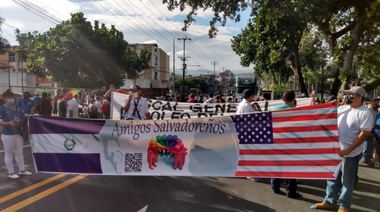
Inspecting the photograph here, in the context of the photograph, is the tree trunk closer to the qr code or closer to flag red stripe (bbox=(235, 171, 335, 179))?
flag red stripe (bbox=(235, 171, 335, 179))

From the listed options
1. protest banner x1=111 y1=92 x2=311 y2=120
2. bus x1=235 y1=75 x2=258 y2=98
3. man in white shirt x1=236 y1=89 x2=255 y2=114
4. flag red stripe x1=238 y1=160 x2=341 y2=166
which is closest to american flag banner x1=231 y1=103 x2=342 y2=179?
flag red stripe x1=238 y1=160 x2=341 y2=166

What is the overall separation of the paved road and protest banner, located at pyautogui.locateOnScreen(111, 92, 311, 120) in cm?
248

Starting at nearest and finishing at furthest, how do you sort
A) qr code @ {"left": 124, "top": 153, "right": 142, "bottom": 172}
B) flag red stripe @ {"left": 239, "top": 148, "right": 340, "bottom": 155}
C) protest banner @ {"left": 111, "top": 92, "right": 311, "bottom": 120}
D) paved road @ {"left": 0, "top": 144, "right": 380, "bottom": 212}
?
flag red stripe @ {"left": 239, "top": 148, "right": 340, "bottom": 155} → paved road @ {"left": 0, "top": 144, "right": 380, "bottom": 212} → qr code @ {"left": 124, "top": 153, "right": 142, "bottom": 172} → protest banner @ {"left": 111, "top": 92, "right": 311, "bottom": 120}

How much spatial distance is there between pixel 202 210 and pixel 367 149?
5872 millimetres

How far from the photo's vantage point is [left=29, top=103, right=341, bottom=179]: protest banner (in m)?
4.94

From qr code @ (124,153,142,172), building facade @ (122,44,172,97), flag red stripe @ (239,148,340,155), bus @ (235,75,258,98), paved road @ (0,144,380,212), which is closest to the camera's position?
flag red stripe @ (239,148,340,155)

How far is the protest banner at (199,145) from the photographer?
4938 millimetres

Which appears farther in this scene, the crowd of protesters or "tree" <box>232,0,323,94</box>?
"tree" <box>232,0,323,94</box>

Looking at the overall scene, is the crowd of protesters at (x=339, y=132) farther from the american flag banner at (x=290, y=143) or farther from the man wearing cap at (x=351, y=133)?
the american flag banner at (x=290, y=143)

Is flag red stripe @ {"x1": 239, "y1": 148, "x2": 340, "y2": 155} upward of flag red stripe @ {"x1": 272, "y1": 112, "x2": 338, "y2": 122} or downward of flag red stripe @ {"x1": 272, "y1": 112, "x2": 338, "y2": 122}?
downward

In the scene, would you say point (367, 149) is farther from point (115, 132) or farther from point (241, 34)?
point (241, 34)

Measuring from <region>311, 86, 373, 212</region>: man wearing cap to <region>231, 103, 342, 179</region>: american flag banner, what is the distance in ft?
0.36

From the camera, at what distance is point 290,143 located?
5.03 meters

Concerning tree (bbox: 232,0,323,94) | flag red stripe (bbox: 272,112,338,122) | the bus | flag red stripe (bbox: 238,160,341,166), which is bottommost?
flag red stripe (bbox: 238,160,341,166)
